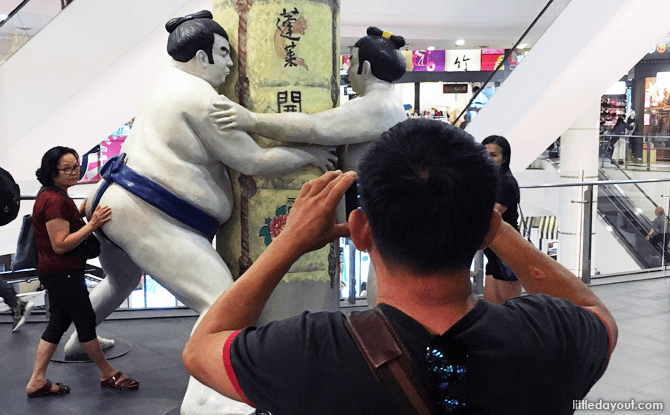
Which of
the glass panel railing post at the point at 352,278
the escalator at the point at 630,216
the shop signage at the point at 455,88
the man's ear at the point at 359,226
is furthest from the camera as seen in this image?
the shop signage at the point at 455,88

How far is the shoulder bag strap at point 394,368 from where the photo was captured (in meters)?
1.05

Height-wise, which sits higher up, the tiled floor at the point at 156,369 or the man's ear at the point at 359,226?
the man's ear at the point at 359,226

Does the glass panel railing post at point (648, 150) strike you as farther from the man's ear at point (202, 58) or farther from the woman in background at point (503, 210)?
the man's ear at point (202, 58)

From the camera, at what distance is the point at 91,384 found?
3.78 meters

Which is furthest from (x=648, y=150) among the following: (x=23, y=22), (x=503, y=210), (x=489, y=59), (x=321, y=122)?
(x=321, y=122)

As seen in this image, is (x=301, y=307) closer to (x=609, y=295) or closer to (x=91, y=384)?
(x=91, y=384)

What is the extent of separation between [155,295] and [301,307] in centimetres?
261

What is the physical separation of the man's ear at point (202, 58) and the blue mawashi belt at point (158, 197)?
21.7 inches

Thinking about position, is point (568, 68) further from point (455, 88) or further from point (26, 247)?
point (455, 88)

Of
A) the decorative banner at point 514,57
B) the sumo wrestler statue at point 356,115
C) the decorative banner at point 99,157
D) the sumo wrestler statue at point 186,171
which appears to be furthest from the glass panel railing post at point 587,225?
the decorative banner at point 99,157

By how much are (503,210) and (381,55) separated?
954 millimetres

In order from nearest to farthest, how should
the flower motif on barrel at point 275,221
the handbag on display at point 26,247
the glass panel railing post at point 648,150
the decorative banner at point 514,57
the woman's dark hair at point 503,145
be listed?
the flower motif on barrel at point 275,221 → the woman's dark hair at point 503,145 → the handbag on display at point 26,247 → the decorative banner at point 514,57 → the glass panel railing post at point 648,150

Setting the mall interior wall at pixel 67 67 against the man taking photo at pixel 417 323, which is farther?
the mall interior wall at pixel 67 67

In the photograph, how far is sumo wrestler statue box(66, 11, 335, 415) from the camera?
3088 mm
